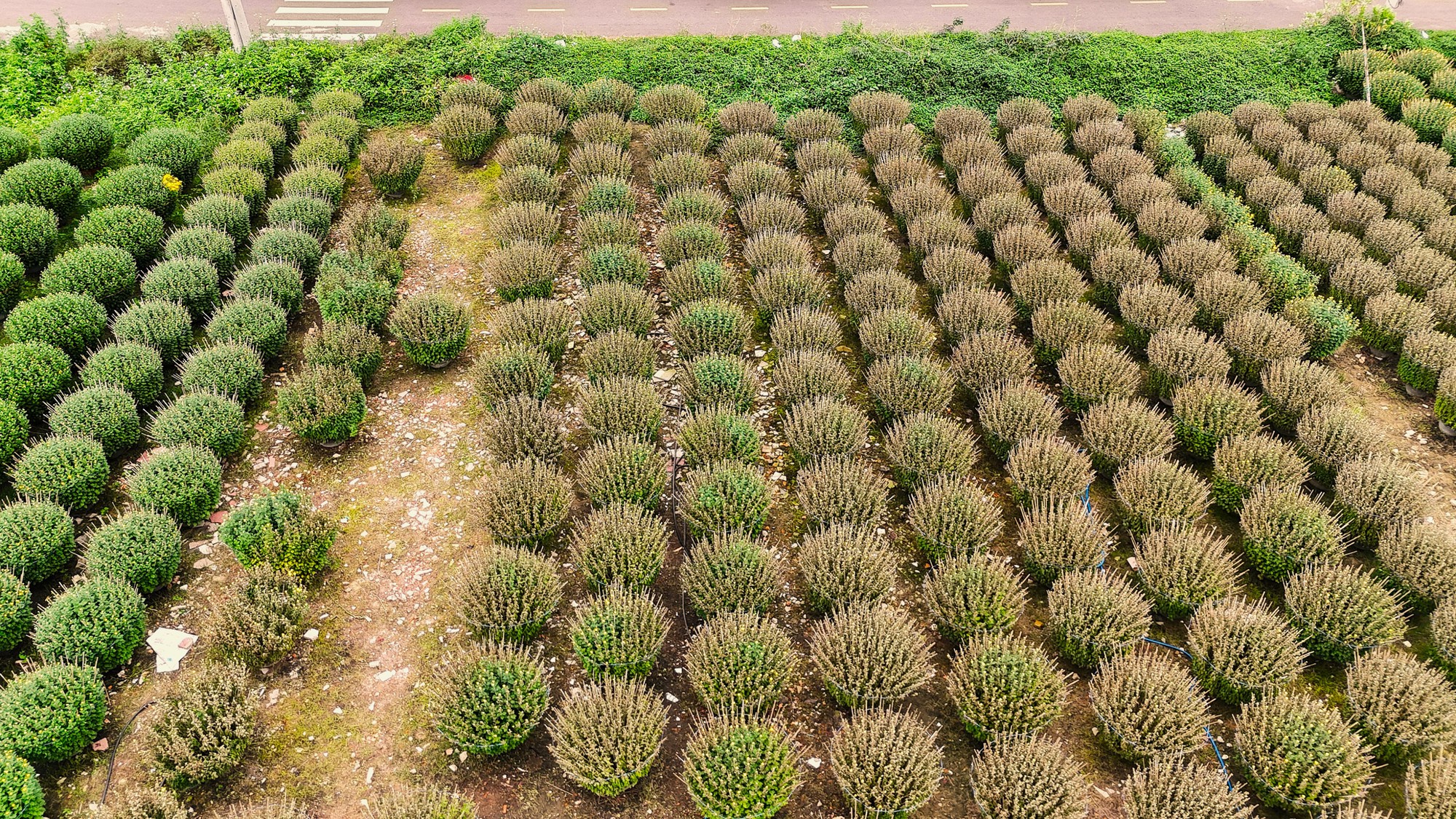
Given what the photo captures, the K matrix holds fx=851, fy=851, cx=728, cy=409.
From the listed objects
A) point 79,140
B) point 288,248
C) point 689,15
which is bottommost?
point 288,248

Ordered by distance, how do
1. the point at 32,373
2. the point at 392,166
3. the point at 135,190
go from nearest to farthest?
the point at 32,373, the point at 135,190, the point at 392,166

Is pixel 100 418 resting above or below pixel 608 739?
above

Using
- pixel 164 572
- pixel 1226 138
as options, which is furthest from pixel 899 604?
pixel 1226 138

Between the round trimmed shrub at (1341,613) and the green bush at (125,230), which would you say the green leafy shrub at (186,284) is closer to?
the green bush at (125,230)

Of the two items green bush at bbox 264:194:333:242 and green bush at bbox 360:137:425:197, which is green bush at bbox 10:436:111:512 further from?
green bush at bbox 360:137:425:197

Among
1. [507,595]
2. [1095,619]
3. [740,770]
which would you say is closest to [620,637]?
[507,595]

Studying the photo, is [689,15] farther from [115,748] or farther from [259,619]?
[115,748]

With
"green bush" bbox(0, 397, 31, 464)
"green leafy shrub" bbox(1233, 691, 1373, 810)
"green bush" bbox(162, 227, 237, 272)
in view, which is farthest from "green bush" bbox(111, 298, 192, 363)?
"green leafy shrub" bbox(1233, 691, 1373, 810)

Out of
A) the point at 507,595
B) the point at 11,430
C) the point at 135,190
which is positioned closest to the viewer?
the point at 507,595

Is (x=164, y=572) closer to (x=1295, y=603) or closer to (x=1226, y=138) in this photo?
(x=1295, y=603)
